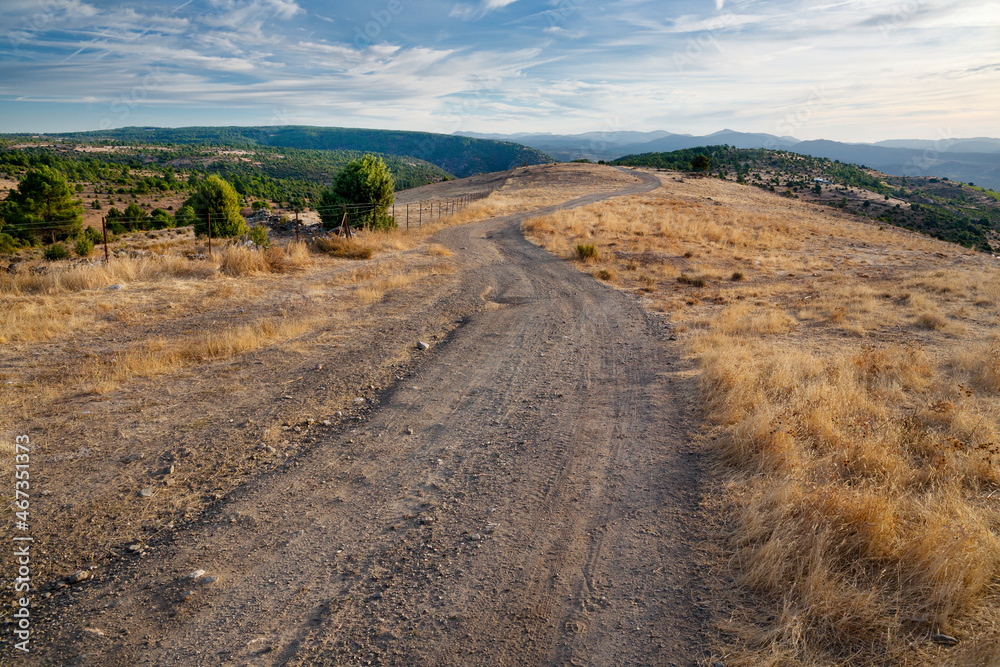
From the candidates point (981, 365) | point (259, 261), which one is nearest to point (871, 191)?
point (981, 365)

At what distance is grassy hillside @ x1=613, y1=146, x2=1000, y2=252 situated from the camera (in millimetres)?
48562

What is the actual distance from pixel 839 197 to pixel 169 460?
69.6 m

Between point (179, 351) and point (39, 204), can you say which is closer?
point (179, 351)

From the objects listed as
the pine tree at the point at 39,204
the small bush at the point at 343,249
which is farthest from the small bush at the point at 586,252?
the pine tree at the point at 39,204

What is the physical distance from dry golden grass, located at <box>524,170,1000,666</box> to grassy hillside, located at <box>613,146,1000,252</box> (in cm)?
3850

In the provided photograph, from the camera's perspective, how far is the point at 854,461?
4.91 m

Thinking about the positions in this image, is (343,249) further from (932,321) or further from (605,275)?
(932,321)

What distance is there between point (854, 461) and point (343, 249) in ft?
52.5

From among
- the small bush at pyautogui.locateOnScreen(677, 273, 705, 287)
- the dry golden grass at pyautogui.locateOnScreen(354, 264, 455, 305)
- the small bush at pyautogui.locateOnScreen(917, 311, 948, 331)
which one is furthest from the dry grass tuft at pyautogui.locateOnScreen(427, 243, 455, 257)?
the small bush at pyautogui.locateOnScreen(917, 311, 948, 331)

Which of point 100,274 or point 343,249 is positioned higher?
point 343,249

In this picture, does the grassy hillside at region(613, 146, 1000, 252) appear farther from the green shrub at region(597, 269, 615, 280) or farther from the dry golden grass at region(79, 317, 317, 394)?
the dry golden grass at region(79, 317, 317, 394)

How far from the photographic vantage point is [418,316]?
11.0 m

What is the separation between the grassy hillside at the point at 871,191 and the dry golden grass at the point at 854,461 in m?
38.5

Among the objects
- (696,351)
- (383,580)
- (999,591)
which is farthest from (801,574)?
(696,351)
